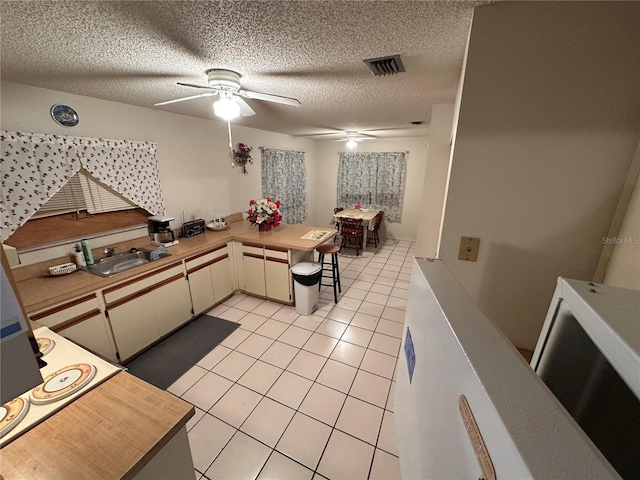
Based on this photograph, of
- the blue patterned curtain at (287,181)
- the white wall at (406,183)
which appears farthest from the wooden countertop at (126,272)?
the white wall at (406,183)

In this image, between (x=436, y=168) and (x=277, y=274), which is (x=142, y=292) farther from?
(x=436, y=168)

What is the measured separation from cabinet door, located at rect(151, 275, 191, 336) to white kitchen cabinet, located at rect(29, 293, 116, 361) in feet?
1.34

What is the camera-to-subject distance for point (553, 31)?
96cm

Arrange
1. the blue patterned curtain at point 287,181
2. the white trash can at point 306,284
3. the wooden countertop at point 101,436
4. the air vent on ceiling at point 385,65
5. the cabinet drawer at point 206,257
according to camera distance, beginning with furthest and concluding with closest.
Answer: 1. the blue patterned curtain at point 287,181
2. the white trash can at point 306,284
3. the cabinet drawer at point 206,257
4. the air vent on ceiling at point 385,65
5. the wooden countertop at point 101,436

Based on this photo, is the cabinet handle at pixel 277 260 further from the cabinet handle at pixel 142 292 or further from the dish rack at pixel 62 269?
the dish rack at pixel 62 269

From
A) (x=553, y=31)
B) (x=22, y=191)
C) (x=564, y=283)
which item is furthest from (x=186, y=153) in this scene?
(x=564, y=283)

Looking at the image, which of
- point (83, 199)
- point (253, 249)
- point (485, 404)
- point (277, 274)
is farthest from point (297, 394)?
point (83, 199)

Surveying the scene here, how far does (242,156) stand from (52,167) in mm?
2248

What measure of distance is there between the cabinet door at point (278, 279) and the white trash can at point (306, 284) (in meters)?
0.14

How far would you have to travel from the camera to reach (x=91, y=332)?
1881 millimetres

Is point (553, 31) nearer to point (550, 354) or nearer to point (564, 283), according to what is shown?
point (564, 283)

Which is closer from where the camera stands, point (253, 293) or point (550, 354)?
point (550, 354)

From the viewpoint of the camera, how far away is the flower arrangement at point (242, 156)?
3.79m

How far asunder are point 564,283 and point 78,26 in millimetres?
2023
